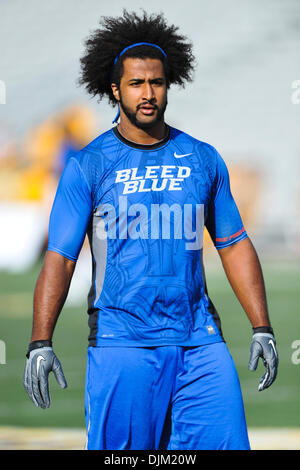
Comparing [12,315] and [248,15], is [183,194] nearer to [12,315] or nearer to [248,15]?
[12,315]

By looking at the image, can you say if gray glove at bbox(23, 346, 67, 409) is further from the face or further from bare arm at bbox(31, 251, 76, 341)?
the face

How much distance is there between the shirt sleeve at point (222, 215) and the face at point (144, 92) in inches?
13.2

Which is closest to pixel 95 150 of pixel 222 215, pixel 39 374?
pixel 222 215

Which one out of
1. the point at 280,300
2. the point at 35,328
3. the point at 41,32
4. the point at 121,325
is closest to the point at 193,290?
the point at 121,325

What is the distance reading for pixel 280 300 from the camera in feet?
54.2

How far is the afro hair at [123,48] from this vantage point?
156 inches

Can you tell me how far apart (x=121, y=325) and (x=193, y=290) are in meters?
0.32

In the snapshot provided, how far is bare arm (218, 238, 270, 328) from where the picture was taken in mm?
3836

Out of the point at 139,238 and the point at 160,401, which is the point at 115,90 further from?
the point at 160,401

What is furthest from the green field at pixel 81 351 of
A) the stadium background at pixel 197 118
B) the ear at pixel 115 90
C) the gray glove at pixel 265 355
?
the ear at pixel 115 90

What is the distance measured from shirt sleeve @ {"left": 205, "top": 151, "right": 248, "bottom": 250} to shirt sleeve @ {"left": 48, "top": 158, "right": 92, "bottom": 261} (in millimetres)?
536

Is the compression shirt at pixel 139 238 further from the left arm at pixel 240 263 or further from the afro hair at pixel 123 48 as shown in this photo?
the afro hair at pixel 123 48

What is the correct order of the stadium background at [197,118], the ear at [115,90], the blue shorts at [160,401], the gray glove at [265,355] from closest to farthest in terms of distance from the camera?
1. the blue shorts at [160,401]
2. the gray glove at [265,355]
3. the ear at [115,90]
4. the stadium background at [197,118]

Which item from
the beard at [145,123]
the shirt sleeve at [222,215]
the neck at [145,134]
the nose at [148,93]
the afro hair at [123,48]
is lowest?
the shirt sleeve at [222,215]
